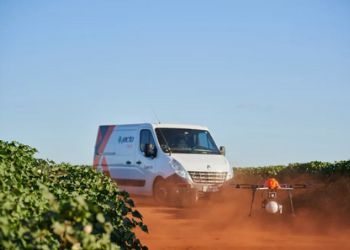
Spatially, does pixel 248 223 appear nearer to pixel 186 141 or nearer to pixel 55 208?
pixel 186 141

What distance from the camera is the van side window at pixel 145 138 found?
18.1 meters

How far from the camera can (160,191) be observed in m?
17.7

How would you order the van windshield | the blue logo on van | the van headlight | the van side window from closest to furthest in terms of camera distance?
the van headlight → the van windshield → the van side window → the blue logo on van

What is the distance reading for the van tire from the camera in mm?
17469

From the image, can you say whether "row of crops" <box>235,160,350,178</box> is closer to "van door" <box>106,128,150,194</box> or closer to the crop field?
the crop field

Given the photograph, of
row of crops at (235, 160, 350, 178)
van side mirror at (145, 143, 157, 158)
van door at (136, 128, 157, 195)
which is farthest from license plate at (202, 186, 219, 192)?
row of crops at (235, 160, 350, 178)

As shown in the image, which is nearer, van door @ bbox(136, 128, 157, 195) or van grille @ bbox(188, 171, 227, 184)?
van grille @ bbox(188, 171, 227, 184)

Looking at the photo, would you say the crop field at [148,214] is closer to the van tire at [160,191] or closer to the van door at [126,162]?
the van tire at [160,191]

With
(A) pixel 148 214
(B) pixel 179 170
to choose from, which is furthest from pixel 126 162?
(A) pixel 148 214

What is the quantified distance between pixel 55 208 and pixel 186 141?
45.2ft

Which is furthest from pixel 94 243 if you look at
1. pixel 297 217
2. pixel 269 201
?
pixel 297 217

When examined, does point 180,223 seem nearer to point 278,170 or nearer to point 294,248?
point 294,248

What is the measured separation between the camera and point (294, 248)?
11.2 metres

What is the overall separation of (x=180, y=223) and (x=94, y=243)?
10770 mm
